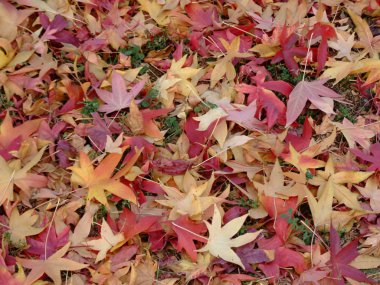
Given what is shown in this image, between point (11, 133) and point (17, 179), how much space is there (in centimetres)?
16

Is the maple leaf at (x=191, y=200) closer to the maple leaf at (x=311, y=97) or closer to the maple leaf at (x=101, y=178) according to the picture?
the maple leaf at (x=101, y=178)

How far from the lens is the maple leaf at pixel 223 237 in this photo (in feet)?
4.46

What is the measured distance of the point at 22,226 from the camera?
1.39m

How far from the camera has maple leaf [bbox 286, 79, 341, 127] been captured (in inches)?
62.7

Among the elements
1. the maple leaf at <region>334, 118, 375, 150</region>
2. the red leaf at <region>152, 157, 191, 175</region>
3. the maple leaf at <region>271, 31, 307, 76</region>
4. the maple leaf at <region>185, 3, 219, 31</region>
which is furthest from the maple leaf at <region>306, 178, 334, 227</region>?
the maple leaf at <region>185, 3, 219, 31</region>

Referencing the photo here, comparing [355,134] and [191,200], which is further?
[355,134]

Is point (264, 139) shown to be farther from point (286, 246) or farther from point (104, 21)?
point (104, 21)

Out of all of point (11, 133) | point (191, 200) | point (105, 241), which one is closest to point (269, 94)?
point (191, 200)

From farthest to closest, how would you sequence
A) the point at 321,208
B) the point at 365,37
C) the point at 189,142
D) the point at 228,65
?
the point at 365,37 → the point at 228,65 → the point at 189,142 → the point at 321,208

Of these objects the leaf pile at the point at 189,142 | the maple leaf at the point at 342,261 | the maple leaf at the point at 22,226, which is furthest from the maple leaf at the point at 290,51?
the maple leaf at the point at 22,226

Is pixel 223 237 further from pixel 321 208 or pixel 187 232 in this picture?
pixel 321 208

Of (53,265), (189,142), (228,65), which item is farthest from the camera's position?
(228,65)

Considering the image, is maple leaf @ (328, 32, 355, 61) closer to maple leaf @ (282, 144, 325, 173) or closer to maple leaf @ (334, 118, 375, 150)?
maple leaf @ (334, 118, 375, 150)

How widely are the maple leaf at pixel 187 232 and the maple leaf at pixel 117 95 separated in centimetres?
42
